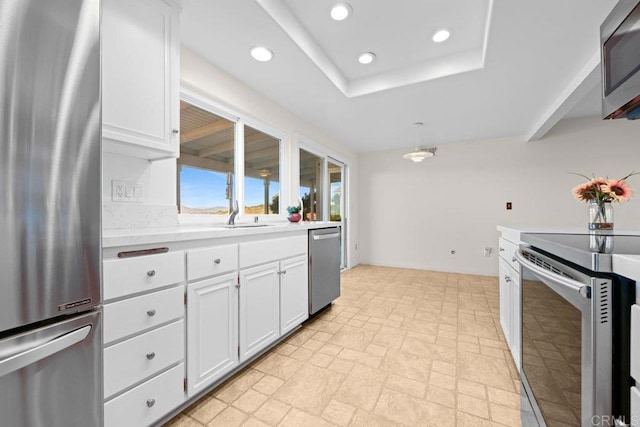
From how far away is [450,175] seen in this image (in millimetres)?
4812

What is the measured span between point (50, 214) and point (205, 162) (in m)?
1.72

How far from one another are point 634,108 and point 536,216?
3879 mm

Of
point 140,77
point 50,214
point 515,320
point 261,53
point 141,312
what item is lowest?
point 515,320

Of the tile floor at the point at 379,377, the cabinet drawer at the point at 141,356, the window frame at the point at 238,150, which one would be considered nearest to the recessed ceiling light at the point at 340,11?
the window frame at the point at 238,150

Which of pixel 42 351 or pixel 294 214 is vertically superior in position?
pixel 294 214

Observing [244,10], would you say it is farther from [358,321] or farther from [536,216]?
[536,216]

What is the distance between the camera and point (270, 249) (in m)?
1.97

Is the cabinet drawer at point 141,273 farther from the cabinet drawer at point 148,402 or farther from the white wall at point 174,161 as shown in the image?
the white wall at point 174,161

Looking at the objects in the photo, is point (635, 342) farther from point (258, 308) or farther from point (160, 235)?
point (258, 308)

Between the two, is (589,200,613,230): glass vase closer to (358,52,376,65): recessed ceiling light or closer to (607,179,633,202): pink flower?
(607,179,633,202): pink flower

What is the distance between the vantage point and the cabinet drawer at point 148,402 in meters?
1.07

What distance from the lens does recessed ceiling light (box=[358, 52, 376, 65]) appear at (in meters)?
2.42

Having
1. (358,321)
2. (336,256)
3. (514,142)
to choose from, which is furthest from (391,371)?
(514,142)

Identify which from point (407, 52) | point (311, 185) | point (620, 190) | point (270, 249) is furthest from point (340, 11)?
point (311, 185)
